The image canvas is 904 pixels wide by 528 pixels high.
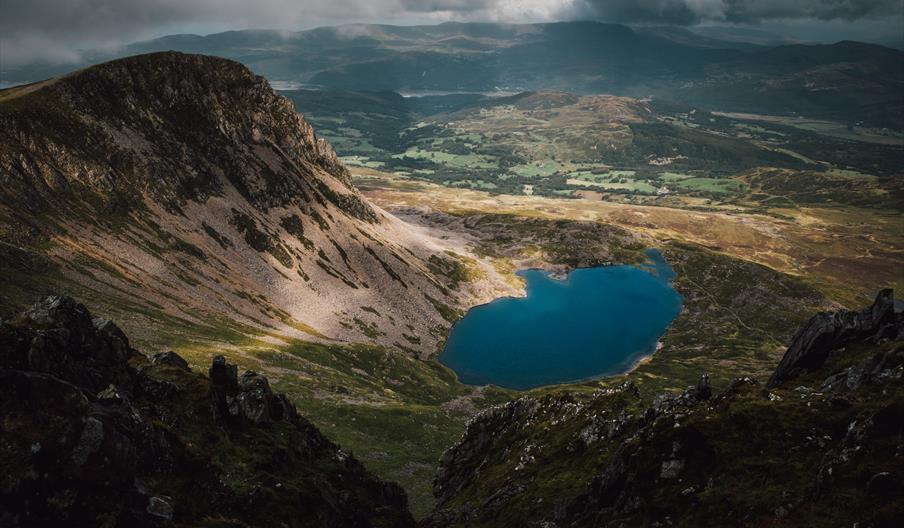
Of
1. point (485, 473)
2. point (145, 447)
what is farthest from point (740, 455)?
point (145, 447)

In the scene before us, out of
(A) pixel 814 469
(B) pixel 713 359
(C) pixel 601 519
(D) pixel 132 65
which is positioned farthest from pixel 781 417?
(D) pixel 132 65

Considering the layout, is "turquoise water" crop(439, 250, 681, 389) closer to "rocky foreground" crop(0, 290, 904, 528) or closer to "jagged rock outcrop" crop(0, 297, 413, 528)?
"rocky foreground" crop(0, 290, 904, 528)

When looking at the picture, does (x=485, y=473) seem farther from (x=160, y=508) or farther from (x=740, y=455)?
(x=160, y=508)

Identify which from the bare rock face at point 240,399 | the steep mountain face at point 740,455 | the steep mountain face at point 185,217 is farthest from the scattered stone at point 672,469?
the steep mountain face at point 185,217

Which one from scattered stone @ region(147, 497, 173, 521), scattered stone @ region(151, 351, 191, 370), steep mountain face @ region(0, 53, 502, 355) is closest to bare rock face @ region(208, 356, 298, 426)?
scattered stone @ region(151, 351, 191, 370)

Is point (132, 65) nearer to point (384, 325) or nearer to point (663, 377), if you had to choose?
point (384, 325)
